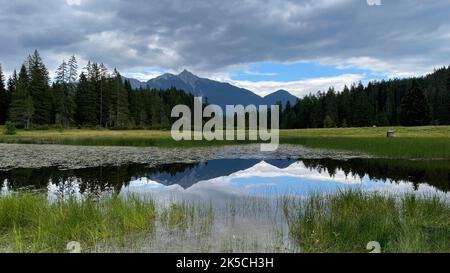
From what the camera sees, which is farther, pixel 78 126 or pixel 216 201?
pixel 78 126

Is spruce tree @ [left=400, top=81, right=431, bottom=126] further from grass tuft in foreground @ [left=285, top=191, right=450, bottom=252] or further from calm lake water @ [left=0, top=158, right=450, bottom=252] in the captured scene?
grass tuft in foreground @ [left=285, top=191, right=450, bottom=252]

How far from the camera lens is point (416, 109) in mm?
81188

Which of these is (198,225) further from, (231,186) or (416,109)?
(416,109)

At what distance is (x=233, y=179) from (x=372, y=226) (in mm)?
11914

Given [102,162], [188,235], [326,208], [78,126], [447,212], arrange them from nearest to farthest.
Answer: [188,235] → [447,212] → [326,208] → [102,162] → [78,126]

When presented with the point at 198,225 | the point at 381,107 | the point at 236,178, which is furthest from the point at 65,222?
the point at 381,107

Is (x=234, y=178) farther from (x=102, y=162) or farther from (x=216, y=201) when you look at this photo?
(x=102, y=162)

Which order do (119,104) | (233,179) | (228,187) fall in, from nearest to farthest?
(228,187), (233,179), (119,104)

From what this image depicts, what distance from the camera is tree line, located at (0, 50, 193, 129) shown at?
74.1 m

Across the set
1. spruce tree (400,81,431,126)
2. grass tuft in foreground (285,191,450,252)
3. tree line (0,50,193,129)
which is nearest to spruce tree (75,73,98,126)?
tree line (0,50,193,129)

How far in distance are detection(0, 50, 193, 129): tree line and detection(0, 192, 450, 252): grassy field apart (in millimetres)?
69825

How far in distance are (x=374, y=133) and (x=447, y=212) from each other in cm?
5234
